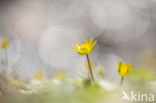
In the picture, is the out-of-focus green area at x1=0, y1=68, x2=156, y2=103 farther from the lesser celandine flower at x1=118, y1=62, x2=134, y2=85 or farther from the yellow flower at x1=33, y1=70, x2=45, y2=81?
the yellow flower at x1=33, y1=70, x2=45, y2=81

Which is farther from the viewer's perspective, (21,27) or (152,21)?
(152,21)

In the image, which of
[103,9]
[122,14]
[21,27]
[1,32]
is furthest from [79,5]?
[1,32]

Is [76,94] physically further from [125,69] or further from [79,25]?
[79,25]

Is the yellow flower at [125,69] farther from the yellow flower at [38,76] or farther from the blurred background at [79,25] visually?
the blurred background at [79,25]

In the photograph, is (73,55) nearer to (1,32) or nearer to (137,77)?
(1,32)

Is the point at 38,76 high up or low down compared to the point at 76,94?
up

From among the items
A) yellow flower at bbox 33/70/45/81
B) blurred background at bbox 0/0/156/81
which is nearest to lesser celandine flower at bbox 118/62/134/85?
yellow flower at bbox 33/70/45/81

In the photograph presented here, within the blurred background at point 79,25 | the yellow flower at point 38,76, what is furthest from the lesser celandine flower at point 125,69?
the blurred background at point 79,25

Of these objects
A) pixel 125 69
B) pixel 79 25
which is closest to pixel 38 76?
pixel 125 69
